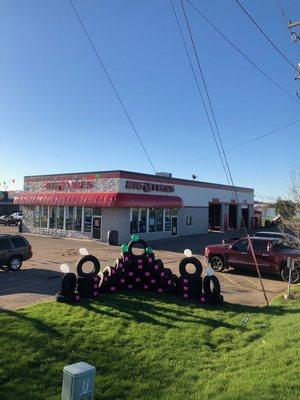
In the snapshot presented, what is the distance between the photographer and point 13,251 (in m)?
17.7

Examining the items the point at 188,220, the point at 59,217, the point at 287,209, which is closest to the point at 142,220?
the point at 59,217

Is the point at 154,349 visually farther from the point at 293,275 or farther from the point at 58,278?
the point at 293,275

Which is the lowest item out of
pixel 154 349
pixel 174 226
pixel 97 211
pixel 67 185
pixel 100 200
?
pixel 154 349

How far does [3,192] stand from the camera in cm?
6419

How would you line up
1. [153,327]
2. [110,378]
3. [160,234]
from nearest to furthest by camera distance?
[110,378] < [153,327] < [160,234]

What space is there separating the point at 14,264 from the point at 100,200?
1255 centimetres

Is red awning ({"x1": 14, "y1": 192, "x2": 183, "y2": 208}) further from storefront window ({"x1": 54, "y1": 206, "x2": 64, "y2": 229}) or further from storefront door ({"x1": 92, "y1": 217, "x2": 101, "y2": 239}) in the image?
storefront door ({"x1": 92, "y1": 217, "x2": 101, "y2": 239})

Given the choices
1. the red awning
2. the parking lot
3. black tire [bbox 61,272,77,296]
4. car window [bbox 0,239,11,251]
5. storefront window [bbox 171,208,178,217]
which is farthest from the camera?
storefront window [bbox 171,208,178,217]

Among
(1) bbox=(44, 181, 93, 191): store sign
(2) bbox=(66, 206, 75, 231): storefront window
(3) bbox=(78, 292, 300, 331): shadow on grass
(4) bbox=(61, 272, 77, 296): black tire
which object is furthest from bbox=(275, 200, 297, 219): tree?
(2) bbox=(66, 206, 75, 231): storefront window

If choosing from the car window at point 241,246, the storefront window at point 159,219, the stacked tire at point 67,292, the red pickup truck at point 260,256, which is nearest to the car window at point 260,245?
the red pickup truck at point 260,256

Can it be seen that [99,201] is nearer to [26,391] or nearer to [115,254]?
[115,254]

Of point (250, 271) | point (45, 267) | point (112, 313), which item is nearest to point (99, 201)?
point (45, 267)

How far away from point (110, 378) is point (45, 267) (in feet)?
43.2

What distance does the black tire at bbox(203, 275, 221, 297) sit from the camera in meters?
11.4
